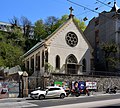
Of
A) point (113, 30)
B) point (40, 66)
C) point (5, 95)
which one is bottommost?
point (5, 95)

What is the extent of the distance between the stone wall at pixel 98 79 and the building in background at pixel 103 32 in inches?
326

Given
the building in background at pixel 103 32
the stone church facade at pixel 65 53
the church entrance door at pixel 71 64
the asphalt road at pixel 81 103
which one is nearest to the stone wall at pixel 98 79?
the stone church facade at pixel 65 53

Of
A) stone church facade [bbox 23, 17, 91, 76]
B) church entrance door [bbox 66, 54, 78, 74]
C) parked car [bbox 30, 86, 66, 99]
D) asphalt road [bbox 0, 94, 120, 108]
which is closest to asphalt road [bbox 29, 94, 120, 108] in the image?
asphalt road [bbox 0, 94, 120, 108]

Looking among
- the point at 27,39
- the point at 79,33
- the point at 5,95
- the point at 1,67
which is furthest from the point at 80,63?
the point at 27,39

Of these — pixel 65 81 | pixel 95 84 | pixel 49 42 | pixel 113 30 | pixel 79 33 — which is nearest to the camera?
pixel 65 81

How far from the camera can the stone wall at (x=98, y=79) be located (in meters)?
39.1

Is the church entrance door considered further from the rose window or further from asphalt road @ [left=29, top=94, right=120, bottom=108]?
asphalt road @ [left=29, top=94, right=120, bottom=108]

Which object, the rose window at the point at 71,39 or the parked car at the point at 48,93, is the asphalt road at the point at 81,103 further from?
the rose window at the point at 71,39

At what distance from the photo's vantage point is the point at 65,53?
48375 millimetres

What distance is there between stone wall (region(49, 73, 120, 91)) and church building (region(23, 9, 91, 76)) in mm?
5091

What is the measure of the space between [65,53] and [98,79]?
834cm

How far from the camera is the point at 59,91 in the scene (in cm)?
3181

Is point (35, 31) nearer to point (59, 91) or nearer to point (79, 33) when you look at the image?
point (79, 33)

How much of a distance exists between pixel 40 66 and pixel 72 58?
19.6ft
